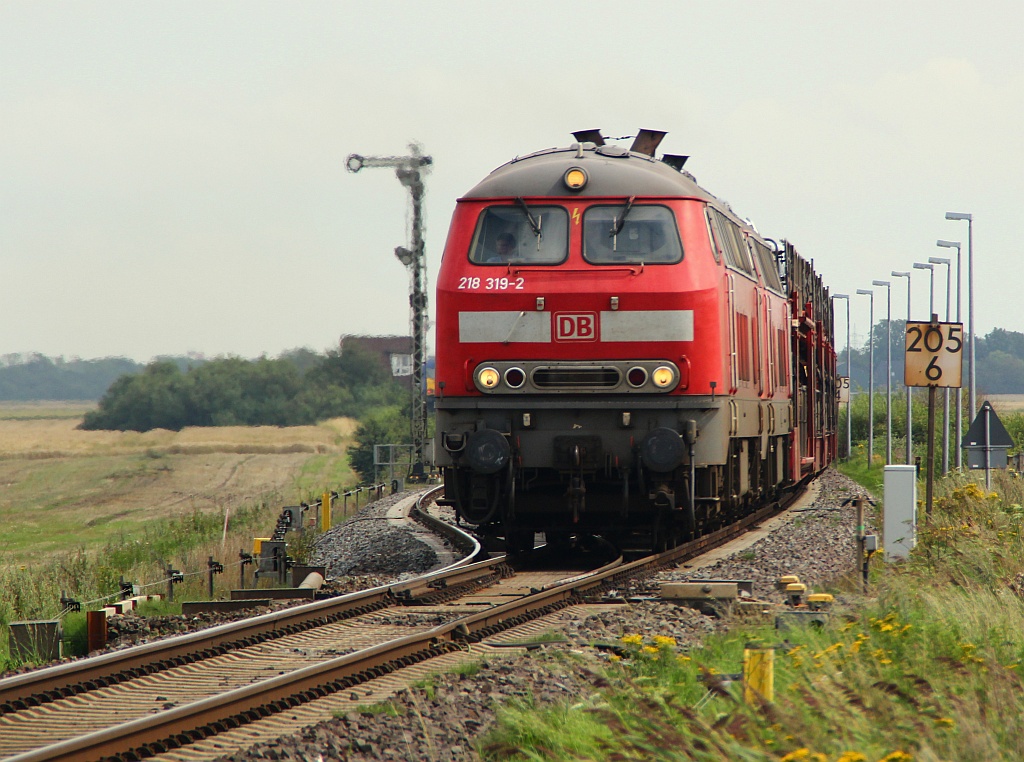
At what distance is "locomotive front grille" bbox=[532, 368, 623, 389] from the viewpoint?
40.1 ft

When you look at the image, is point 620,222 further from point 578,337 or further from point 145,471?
point 145,471

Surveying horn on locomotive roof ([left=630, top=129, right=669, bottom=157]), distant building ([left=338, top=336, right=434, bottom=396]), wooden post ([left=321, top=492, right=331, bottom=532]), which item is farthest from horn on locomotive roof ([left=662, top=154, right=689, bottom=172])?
distant building ([left=338, top=336, right=434, bottom=396])

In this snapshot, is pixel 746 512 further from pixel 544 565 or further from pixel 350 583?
pixel 350 583

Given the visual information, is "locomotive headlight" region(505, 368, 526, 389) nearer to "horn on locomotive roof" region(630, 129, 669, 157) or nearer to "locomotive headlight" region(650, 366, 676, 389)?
"locomotive headlight" region(650, 366, 676, 389)

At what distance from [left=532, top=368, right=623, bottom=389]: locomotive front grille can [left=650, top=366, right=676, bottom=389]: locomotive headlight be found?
0.39 metres

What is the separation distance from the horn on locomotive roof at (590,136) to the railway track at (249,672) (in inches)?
204

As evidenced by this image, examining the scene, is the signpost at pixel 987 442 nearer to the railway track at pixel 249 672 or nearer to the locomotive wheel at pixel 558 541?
the locomotive wheel at pixel 558 541

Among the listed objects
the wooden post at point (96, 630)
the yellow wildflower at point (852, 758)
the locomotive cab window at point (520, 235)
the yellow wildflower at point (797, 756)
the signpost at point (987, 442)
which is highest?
the locomotive cab window at point (520, 235)

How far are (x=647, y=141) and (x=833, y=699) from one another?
1046 centimetres

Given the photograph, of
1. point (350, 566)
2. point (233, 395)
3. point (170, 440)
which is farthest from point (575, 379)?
point (233, 395)

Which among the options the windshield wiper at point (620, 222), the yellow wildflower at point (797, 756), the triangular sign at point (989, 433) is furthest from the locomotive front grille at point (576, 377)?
the yellow wildflower at point (797, 756)

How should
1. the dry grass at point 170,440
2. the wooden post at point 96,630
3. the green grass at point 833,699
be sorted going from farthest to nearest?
the dry grass at point 170,440, the wooden post at point 96,630, the green grass at point 833,699

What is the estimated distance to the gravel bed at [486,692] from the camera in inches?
230

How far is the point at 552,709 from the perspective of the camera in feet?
20.2
